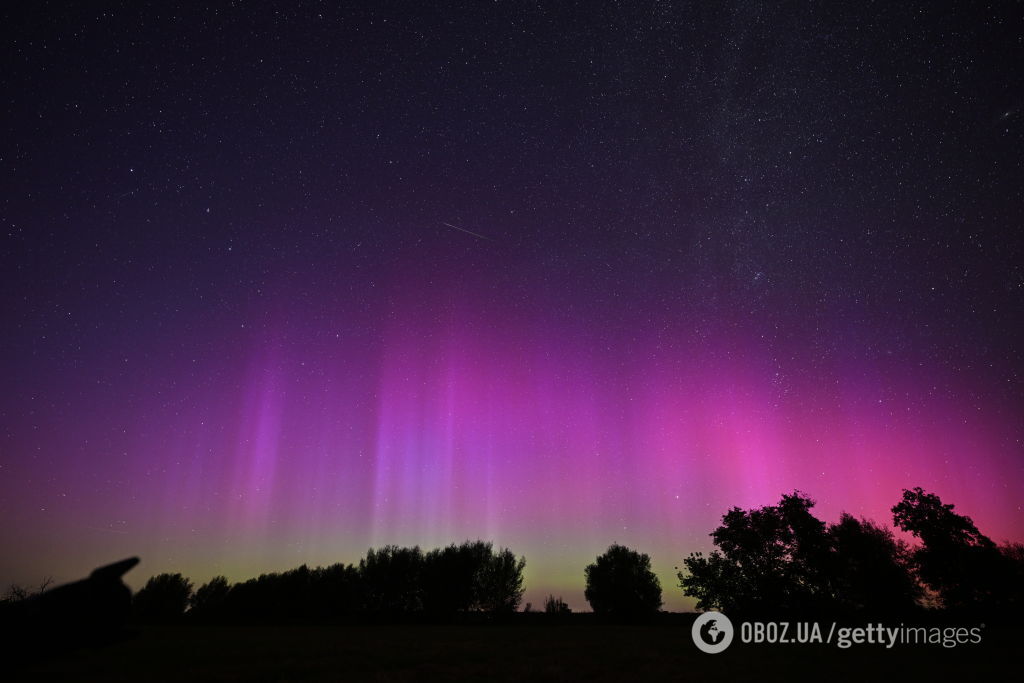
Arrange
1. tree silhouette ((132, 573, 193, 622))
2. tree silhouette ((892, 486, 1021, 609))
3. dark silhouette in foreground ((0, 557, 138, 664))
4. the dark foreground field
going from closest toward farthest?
dark silhouette in foreground ((0, 557, 138, 664)) → the dark foreground field → tree silhouette ((892, 486, 1021, 609)) → tree silhouette ((132, 573, 193, 622))

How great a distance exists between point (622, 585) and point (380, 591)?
49.5 metres

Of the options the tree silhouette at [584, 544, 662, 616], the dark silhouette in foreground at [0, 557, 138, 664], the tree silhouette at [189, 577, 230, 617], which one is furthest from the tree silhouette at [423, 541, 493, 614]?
the dark silhouette in foreground at [0, 557, 138, 664]

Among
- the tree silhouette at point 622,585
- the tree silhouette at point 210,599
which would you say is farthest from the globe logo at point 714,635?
the tree silhouette at point 210,599

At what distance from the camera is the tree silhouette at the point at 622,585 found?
90.5 m

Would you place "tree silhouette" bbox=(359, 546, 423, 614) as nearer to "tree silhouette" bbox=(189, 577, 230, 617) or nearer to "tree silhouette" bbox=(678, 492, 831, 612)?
"tree silhouette" bbox=(189, 577, 230, 617)

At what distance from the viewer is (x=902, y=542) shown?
51906 mm

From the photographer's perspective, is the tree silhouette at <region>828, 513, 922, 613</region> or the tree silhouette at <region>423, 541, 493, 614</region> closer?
the tree silhouette at <region>828, 513, 922, 613</region>

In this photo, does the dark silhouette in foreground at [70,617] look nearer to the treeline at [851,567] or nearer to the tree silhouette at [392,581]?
the treeline at [851,567]

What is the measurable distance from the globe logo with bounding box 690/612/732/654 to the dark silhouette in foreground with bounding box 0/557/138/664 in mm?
36440

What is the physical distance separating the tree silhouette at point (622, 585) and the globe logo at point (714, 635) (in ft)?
167

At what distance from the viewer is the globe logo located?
3156cm

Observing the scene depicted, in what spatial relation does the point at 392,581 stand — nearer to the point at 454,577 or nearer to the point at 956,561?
the point at 454,577

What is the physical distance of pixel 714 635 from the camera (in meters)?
33.9

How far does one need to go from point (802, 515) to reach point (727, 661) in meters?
31.1
